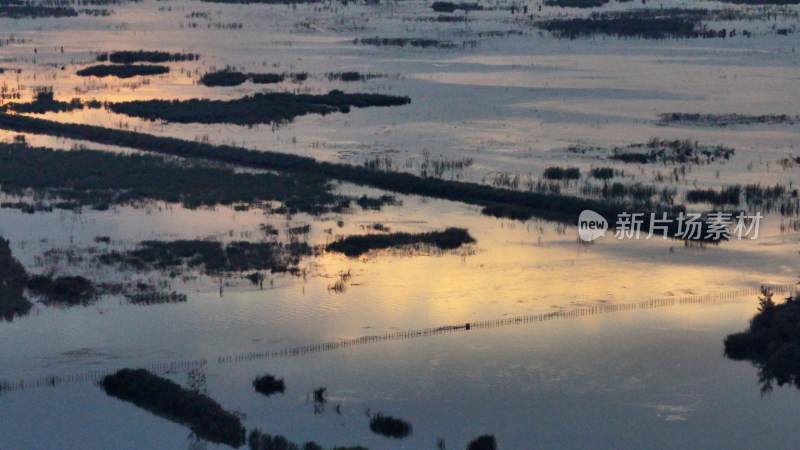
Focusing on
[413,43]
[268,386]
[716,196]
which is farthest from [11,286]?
[413,43]

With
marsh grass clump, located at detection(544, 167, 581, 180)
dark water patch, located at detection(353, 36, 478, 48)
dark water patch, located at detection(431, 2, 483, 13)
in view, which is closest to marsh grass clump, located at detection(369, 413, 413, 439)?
marsh grass clump, located at detection(544, 167, 581, 180)

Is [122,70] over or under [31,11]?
under

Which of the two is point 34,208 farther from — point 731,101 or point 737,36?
point 737,36

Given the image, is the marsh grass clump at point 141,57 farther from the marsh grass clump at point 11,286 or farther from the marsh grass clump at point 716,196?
the marsh grass clump at point 716,196

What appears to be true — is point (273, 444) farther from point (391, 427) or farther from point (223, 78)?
point (223, 78)

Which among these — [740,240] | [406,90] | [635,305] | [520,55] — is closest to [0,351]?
[635,305]

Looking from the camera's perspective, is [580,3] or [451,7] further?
[580,3]
